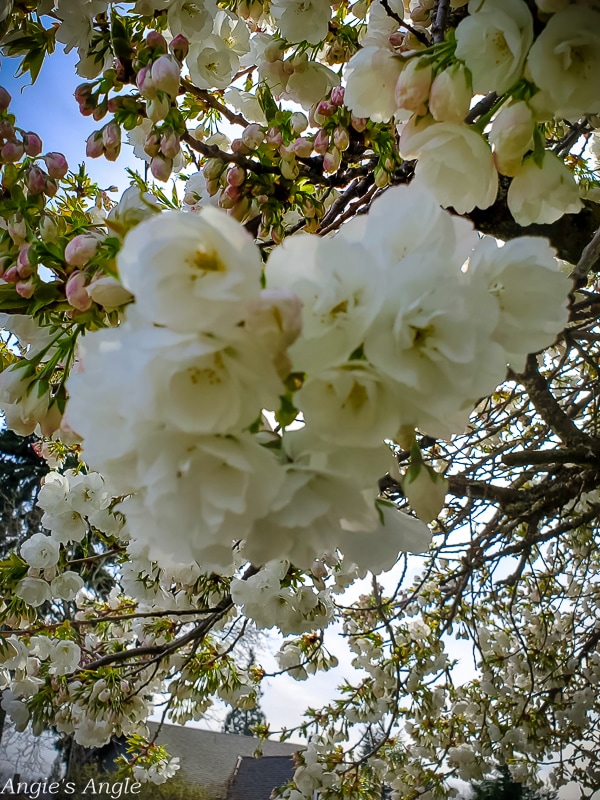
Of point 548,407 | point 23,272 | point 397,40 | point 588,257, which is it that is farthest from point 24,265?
point 548,407

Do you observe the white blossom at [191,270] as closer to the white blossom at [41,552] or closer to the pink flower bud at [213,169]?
the pink flower bud at [213,169]

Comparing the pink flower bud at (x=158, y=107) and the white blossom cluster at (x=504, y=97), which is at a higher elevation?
the pink flower bud at (x=158, y=107)

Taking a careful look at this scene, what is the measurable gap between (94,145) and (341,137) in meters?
0.58

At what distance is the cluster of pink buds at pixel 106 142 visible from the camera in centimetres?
128

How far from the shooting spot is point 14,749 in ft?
38.7

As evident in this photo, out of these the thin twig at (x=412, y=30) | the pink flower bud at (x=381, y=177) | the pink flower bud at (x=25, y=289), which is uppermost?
the thin twig at (x=412, y=30)

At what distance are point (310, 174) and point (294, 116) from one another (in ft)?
0.53

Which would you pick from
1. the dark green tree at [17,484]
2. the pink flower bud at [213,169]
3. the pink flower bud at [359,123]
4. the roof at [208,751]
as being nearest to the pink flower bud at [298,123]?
the pink flower bud at [359,123]

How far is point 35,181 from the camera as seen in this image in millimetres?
1122

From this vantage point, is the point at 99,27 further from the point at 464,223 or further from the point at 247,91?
the point at 464,223

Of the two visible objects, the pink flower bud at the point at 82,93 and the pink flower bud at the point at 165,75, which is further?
the pink flower bud at the point at 82,93

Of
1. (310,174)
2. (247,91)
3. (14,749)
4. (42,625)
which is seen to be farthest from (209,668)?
(14,749)

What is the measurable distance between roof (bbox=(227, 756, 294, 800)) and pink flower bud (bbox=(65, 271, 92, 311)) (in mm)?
18721

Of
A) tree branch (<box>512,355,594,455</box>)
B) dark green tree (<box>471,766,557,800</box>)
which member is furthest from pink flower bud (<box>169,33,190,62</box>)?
dark green tree (<box>471,766,557,800</box>)
